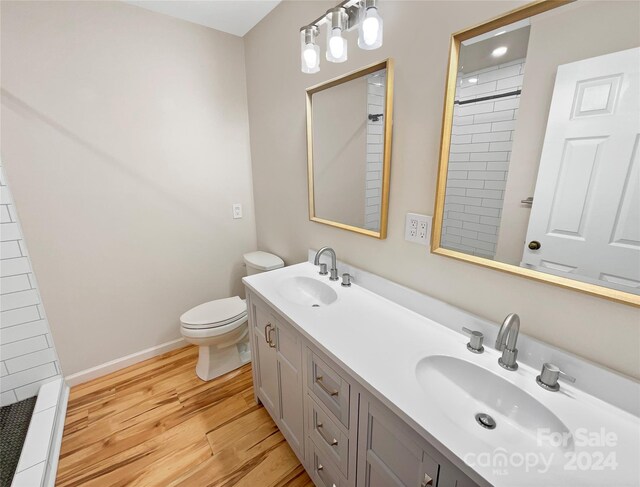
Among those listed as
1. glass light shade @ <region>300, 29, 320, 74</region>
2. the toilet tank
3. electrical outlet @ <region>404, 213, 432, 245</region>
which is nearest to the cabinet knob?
electrical outlet @ <region>404, 213, 432, 245</region>

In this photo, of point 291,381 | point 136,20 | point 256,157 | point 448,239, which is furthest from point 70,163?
point 448,239

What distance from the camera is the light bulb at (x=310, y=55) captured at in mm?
1272

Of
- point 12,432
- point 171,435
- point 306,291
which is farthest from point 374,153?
point 12,432

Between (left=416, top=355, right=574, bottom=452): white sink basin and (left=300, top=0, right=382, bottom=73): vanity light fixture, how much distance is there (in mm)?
1141

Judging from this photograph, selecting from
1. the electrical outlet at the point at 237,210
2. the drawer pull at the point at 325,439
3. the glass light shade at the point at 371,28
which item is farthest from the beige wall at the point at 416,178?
the drawer pull at the point at 325,439

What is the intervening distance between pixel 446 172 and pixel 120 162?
190cm

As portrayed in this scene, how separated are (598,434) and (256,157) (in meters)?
2.24

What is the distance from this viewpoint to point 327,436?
3.51 ft

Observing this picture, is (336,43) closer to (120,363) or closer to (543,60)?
(543,60)

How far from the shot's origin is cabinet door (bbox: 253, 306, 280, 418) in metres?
1.36

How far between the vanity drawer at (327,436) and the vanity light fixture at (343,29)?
1.38 m

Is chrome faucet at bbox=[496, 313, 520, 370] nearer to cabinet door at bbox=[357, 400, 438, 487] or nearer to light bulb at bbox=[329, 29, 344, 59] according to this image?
cabinet door at bbox=[357, 400, 438, 487]

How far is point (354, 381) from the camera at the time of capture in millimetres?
867

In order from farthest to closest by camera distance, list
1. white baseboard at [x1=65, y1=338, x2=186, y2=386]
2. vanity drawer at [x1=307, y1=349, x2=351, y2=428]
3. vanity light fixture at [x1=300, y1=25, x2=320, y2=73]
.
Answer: white baseboard at [x1=65, y1=338, x2=186, y2=386], vanity light fixture at [x1=300, y1=25, x2=320, y2=73], vanity drawer at [x1=307, y1=349, x2=351, y2=428]
